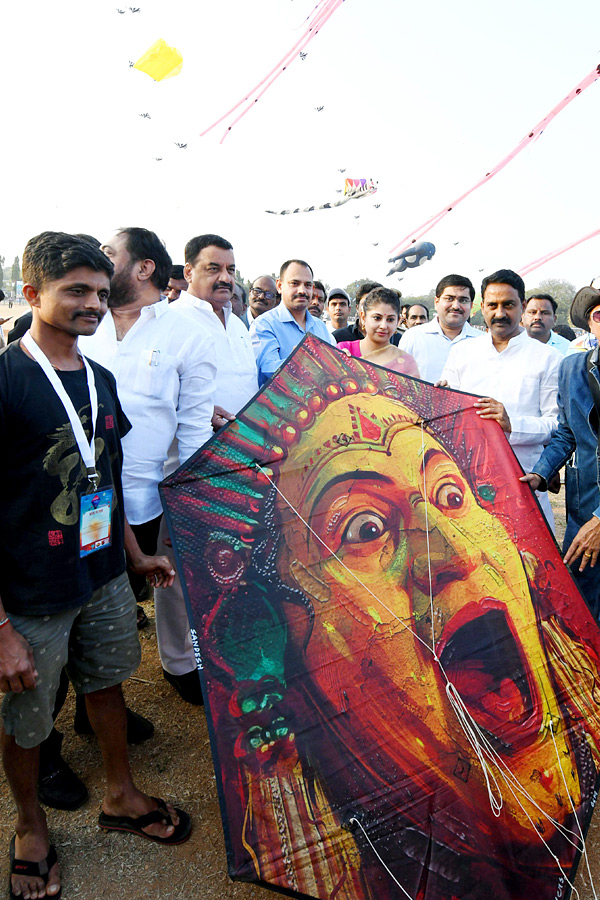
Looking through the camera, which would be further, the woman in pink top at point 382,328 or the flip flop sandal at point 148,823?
the woman in pink top at point 382,328

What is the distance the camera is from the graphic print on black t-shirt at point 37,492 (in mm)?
1646

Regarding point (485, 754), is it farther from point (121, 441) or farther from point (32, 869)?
point (121, 441)

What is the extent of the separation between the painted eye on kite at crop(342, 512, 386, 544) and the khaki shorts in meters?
0.79

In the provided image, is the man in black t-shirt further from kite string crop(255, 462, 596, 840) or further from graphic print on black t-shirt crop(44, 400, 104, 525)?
kite string crop(255, 462, 596, 840)

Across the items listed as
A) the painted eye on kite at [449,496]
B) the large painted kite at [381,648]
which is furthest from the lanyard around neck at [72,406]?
the painted eye on kite at [449,496]

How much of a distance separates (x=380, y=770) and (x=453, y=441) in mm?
1230

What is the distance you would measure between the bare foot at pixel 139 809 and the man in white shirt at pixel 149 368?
93 cm

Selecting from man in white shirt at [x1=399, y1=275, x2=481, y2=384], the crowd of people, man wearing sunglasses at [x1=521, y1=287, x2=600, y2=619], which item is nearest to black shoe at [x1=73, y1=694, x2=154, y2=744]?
the crowd of people

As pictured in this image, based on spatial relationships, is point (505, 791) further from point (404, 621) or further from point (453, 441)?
point (453, 441)

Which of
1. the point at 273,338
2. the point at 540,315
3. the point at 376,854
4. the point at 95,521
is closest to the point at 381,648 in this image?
the point at 376,854

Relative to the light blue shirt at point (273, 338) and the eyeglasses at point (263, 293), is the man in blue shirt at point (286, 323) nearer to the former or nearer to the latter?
the light blue shirt at point (273, 338)

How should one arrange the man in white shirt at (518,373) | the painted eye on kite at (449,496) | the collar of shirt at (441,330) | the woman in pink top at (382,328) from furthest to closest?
the collar of shirt at (441,330) < the woman in pink top at (382,328) < the man in white shirt at (518,373) < the painted eye on kite at (449,496)

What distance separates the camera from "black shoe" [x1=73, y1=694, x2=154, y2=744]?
2.58 meters

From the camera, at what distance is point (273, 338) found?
3898 millimetres
